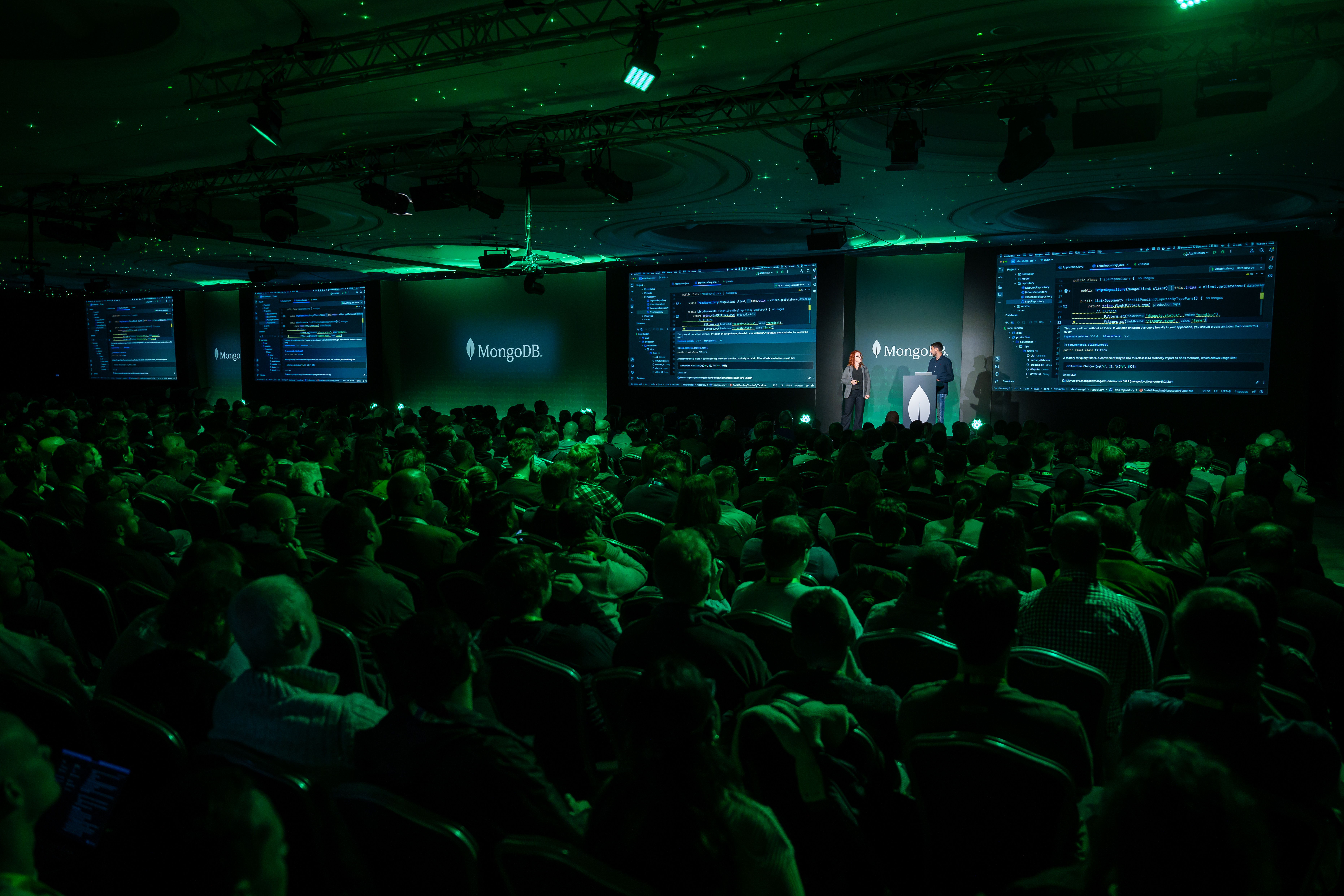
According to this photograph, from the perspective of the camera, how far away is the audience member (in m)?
1.94

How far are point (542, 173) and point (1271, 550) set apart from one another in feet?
20.3

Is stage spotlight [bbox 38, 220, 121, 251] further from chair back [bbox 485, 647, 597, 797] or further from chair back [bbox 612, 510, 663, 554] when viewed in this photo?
chair back [bbox 485, 647, 597, 797]

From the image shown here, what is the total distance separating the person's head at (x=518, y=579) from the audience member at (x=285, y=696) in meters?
0.60

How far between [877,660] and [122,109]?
297 inches

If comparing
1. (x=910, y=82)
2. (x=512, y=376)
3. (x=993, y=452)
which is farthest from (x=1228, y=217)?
(x=512, y=376)

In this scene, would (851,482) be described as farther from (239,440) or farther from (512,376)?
(512,376)

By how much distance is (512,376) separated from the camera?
1762 centimetres

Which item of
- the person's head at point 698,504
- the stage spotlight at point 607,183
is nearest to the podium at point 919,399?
the stage spotlight at point 607,183

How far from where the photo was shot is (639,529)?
16.7 feet

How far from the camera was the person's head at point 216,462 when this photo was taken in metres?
5.71

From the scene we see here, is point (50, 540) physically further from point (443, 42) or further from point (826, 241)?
point (826, 241)

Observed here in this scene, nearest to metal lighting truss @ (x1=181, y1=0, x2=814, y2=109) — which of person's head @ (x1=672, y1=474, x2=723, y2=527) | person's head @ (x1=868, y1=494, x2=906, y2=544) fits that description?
person's head @ (x1=672, y1=474, x2=723, y2=527)

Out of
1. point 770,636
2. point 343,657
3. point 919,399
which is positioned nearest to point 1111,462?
point 770,636

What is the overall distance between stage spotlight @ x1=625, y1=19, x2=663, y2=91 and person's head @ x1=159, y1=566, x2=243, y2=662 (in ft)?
12.5
